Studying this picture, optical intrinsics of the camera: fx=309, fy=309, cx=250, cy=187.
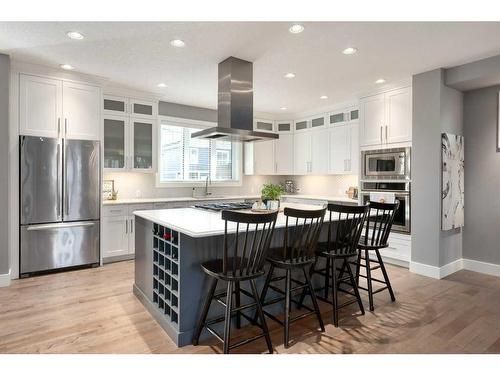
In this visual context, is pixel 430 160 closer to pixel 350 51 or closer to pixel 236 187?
pixel 350 51

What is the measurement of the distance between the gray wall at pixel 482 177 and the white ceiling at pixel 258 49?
851 millimetres

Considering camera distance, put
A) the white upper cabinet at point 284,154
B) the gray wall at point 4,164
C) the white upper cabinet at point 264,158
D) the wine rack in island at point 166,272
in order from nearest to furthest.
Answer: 1. the wine rack in island at point 166,272
2. the gray wall at point 4,164
3. the white upper cabinet at point 264,158
4. the white upper cabinet at point 284,154

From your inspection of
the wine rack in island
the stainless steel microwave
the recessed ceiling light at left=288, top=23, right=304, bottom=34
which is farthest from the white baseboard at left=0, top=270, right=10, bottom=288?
the stainless steel microwave

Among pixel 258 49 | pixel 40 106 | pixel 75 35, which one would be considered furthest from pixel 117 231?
pixel 258 49

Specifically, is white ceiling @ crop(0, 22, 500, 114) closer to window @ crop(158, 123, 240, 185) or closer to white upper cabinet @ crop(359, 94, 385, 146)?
white upper cabinet @ crop(359, 94, 385, 146)

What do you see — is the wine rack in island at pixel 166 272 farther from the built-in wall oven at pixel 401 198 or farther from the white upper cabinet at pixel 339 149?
the white upper cabinet at pixel 339 149

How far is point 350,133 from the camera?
545cm

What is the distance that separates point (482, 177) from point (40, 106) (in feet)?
19.6

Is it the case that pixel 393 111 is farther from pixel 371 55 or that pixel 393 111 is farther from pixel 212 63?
pixel 212 63

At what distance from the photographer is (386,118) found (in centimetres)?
465

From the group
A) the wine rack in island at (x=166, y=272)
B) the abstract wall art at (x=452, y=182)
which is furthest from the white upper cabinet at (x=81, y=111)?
the abstract wall art at (x=452, y=182)

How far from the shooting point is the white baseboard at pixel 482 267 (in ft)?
13.6

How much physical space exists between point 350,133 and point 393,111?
967 mm
